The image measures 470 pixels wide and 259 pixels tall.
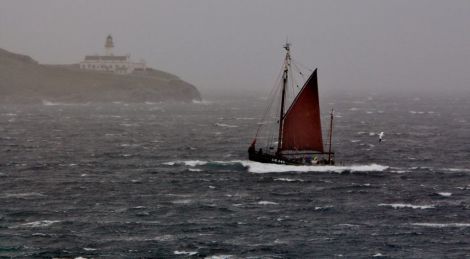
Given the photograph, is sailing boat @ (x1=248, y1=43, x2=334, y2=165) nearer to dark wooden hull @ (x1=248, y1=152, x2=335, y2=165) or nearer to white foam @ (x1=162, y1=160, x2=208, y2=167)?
dark wooden hull @ (x1=248, y1=152, x2=335, y2=165)

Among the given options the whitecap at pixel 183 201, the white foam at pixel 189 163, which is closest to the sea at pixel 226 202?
the whitecap at pixel 183 201

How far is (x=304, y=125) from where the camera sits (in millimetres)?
78312

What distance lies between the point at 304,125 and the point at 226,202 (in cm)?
2283

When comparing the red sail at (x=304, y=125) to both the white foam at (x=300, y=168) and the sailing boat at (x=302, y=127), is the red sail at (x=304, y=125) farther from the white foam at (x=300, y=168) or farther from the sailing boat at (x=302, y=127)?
the white foam at (x=300, y=168)

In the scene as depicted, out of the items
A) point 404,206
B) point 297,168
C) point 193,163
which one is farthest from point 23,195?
point 404,206

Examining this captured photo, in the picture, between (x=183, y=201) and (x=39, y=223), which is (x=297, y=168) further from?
(x=39, y=223)

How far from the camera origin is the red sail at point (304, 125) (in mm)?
78062

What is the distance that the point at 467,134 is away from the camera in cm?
12219

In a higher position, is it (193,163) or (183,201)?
(193,163)

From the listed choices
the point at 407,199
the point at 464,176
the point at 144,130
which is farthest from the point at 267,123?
the point at 407,199

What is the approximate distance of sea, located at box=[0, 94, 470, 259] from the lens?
44.9 metres

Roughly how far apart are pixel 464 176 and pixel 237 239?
118ft

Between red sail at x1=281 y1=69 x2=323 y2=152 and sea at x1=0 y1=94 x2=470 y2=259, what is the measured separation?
370 cm

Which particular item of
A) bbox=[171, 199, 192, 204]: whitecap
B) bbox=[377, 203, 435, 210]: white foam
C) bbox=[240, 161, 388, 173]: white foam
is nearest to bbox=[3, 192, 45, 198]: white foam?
bbox=[171, 199, 192, 204]: whitecap
